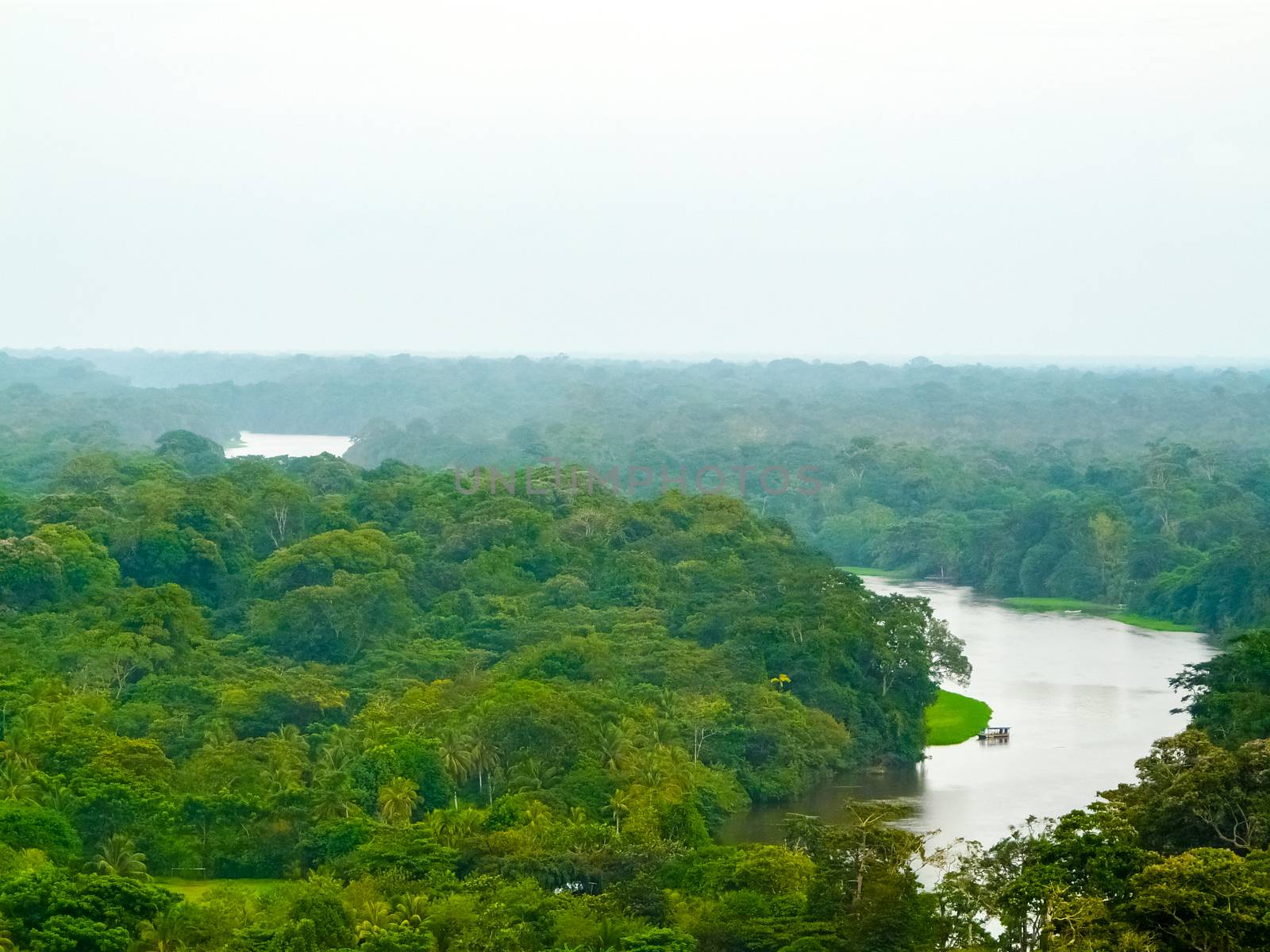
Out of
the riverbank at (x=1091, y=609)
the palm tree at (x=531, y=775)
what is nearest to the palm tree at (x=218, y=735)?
the palm tree at (x=531, y=775)

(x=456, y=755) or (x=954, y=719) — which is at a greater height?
(x=456, y=755)

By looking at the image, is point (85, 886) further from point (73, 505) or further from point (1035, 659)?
point (1035, 659)

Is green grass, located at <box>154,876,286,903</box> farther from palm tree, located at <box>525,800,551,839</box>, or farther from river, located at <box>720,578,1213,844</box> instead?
river, located at <box>720,578,1213,844</box>

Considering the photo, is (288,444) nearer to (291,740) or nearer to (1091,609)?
(1091,609)

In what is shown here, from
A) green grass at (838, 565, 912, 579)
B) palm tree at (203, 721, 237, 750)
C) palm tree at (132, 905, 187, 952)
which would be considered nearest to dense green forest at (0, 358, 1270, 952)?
palm tree at (132, 905, 187, 952)

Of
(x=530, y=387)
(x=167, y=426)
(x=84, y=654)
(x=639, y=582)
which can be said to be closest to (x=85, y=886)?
(x=84, y=654)

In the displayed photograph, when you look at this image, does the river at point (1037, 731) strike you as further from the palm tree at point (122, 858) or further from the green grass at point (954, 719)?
the palm tree at point (122, 858)

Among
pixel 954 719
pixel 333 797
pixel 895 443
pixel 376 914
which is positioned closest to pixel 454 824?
pixel 333 797
